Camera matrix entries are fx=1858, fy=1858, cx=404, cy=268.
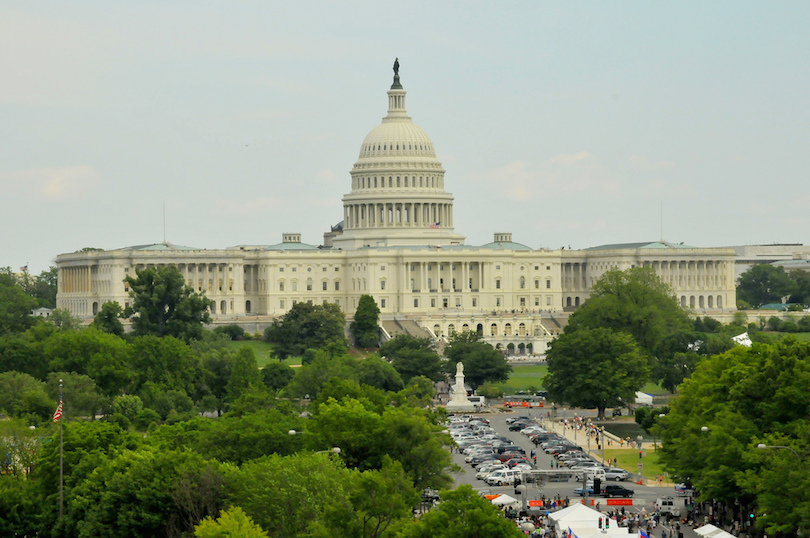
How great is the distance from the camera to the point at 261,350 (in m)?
176

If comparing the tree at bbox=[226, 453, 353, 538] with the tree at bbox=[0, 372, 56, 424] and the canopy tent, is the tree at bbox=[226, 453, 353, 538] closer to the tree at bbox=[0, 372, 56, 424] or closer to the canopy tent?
the canopy tent

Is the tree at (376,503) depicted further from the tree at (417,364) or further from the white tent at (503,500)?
the tree at (417,364)

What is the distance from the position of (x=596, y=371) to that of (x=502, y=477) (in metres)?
36.9

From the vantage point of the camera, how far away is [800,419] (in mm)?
79188

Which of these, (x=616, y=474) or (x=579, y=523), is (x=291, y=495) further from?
(x=616, y=474)

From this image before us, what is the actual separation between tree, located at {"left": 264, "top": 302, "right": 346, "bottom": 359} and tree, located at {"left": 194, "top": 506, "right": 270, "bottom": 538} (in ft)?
331

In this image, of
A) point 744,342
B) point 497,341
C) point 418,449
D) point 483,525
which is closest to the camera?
point 483,525

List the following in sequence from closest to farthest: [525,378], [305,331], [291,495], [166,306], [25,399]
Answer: [291,495]
[25,399]
[525,378]
[166,306]
[305,331]

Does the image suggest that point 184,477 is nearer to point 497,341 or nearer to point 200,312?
point 200,312

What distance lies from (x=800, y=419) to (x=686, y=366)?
183ft

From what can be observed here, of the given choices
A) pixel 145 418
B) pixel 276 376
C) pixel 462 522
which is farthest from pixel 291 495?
pixel 276 376

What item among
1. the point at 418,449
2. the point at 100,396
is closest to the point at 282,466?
the point at 418,449

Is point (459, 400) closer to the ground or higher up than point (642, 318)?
closer to the ground

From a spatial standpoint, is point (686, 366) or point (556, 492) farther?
point (686, 366)
